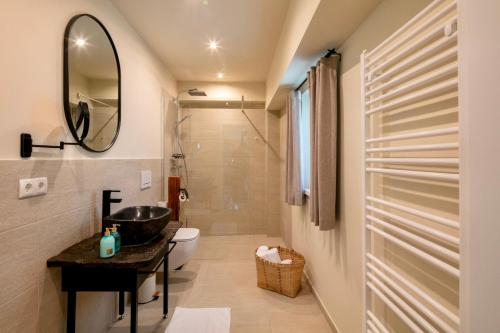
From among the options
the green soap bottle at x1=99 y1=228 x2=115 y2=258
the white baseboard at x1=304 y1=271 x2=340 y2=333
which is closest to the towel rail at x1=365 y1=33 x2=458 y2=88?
the green soap bottle at x1=99 y1=228 x2=115 y2=258

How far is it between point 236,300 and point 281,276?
487mm

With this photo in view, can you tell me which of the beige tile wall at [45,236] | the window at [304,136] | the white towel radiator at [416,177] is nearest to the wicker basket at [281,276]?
the window at [304,136]

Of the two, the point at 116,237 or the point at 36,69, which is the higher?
the point at 36,69

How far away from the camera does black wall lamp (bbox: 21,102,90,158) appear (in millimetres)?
1130

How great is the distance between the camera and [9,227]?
1.06 m

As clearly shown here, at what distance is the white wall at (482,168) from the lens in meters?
0.56

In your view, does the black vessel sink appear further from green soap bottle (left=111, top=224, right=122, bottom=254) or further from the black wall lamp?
the black wall lamp

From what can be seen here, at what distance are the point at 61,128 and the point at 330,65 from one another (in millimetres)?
1827

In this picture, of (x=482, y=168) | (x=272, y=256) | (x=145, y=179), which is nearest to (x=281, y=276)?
(x=272, y=256)

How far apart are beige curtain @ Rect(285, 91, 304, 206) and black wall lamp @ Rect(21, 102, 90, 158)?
191cm

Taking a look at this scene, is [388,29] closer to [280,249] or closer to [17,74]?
[17,74]

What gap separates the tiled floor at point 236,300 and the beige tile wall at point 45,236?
1.47 ft

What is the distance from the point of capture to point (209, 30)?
236 cm

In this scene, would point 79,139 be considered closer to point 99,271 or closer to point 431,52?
point 99,271
